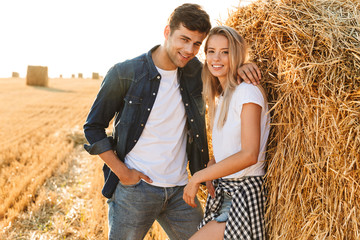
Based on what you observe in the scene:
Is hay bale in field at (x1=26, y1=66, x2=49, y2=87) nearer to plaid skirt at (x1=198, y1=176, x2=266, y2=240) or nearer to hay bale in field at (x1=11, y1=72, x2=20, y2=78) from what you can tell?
hay bale in field at (x1=11, y1=72, x2=20, y2=78)

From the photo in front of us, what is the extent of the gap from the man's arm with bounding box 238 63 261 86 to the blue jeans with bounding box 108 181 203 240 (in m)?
1.04

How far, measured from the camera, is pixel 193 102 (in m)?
2.91

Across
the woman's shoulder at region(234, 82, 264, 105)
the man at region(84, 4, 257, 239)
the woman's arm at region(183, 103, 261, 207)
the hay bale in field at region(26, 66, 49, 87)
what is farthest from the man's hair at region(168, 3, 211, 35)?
the hay bale in field at region(26, 66, 49, 87)

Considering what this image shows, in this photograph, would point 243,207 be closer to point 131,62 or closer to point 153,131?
point 153,131

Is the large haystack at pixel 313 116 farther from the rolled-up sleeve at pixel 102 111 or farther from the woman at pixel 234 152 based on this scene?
the rolled-up sleeve at pixel 102 111

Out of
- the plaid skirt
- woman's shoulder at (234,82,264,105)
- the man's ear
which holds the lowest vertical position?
the plaid skirt

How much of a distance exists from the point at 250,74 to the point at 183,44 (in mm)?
685

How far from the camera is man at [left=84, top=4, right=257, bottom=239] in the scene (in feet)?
8.85

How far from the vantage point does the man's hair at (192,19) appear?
2.67m

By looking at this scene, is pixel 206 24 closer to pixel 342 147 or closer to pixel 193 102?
pixel 193 102

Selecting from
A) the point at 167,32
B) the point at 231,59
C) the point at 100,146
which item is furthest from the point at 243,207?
the point at 167,32

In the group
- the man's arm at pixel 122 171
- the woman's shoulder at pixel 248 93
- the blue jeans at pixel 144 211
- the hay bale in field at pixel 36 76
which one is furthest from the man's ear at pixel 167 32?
the hay bale in field at pixel 36 76

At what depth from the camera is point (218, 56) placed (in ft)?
7.85

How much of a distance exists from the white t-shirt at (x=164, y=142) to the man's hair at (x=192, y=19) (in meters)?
0.40
